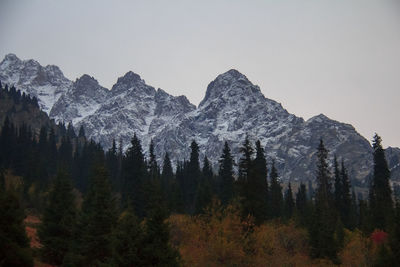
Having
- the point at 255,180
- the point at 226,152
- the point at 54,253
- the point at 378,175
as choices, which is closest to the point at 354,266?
the point at 255,180

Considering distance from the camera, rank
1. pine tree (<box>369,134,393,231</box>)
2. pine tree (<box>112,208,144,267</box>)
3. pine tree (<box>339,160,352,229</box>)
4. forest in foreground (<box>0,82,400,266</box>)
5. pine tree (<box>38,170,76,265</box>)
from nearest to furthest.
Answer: pine tree (<box>112,208,144,267</box>) < forest in foreground (<box>0,82,400,266</box>) < pine tree (<box>38,170,76,265</box>) < pine tree (<box>369,134,393,231</box>) < pine tree (<box>339,160,352,229</box>)

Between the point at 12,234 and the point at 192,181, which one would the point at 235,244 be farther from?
the point at 192,181

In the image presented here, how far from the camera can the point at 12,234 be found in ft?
78.9

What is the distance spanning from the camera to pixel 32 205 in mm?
76188

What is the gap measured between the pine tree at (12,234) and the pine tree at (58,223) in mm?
7743

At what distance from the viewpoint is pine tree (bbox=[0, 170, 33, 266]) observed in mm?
23422

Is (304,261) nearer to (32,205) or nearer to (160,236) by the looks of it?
(160,236)

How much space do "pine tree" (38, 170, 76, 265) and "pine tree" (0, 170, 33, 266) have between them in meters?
7.74

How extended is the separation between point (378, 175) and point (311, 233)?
1268 inches

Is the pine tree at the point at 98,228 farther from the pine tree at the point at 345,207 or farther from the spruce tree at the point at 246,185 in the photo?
the pine tree at the point at 345,207

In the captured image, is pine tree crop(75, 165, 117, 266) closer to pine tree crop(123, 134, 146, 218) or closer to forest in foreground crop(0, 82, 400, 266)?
forest in foreground crop(0, 82, 400, 266)

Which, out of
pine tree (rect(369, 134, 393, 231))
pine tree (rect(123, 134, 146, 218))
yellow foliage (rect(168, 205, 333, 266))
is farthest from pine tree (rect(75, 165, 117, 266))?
pine tree (rect(369, 134, 393, 231))

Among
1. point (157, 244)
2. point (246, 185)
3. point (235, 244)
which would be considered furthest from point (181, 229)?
point (157, 244)

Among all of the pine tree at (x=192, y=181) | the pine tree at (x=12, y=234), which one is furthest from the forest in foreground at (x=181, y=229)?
the pine tree at (x=192, y=181)
